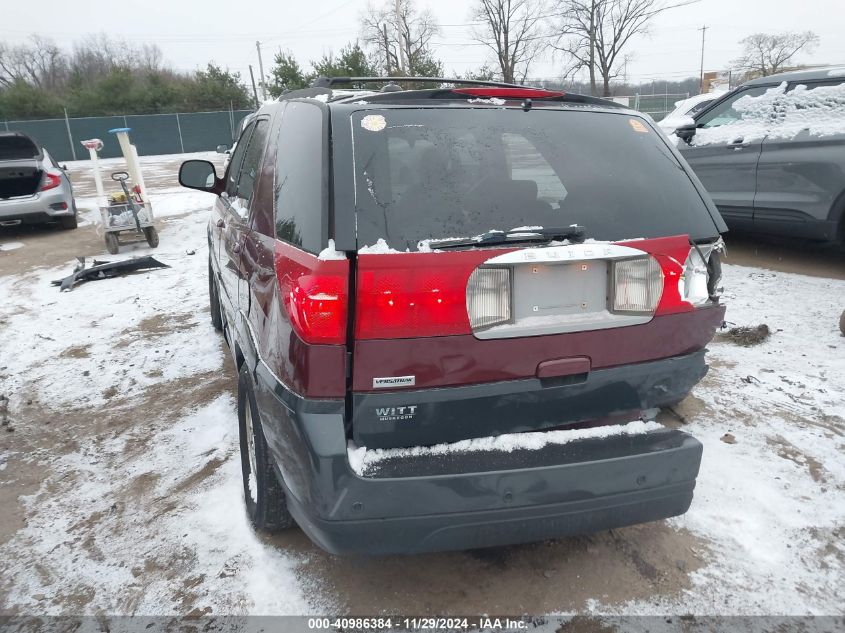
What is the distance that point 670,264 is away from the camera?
2.18 metres

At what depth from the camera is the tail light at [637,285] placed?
2.10m

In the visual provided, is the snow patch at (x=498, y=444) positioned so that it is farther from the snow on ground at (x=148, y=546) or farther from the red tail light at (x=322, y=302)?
the snow on ground at (x=148, y=546)

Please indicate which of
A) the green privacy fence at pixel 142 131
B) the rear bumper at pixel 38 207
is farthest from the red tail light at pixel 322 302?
the green privacy fence at pixel 142 131

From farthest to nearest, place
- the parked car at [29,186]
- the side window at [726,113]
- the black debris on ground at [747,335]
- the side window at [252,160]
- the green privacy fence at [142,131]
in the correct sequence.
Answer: the green privacy fence at [142,131]
the parked car at [29,186]
the side window at [726,113]
the black debris on ground at [747,335]
the side window at [252,160]

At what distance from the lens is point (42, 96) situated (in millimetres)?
35000

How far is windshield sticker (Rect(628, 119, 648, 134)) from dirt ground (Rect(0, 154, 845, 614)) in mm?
1387

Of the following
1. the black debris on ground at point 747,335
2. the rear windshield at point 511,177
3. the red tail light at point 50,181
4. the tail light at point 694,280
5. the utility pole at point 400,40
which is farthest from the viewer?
the utility pole at point 400,40

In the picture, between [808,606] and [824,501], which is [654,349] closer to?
[808,606]

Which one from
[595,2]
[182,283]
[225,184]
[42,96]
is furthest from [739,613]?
[595,2]

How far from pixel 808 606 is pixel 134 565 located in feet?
8.58

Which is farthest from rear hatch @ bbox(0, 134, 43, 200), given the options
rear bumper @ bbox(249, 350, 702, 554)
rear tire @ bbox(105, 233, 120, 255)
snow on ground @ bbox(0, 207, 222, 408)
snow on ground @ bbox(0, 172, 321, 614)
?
rear bumper @ bbox(249, 350, 702, 554)

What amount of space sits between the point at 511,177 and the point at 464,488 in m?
1.08

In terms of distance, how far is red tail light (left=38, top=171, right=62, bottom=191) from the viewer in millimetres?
9916

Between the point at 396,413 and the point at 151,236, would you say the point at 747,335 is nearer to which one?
the point at 396,413
